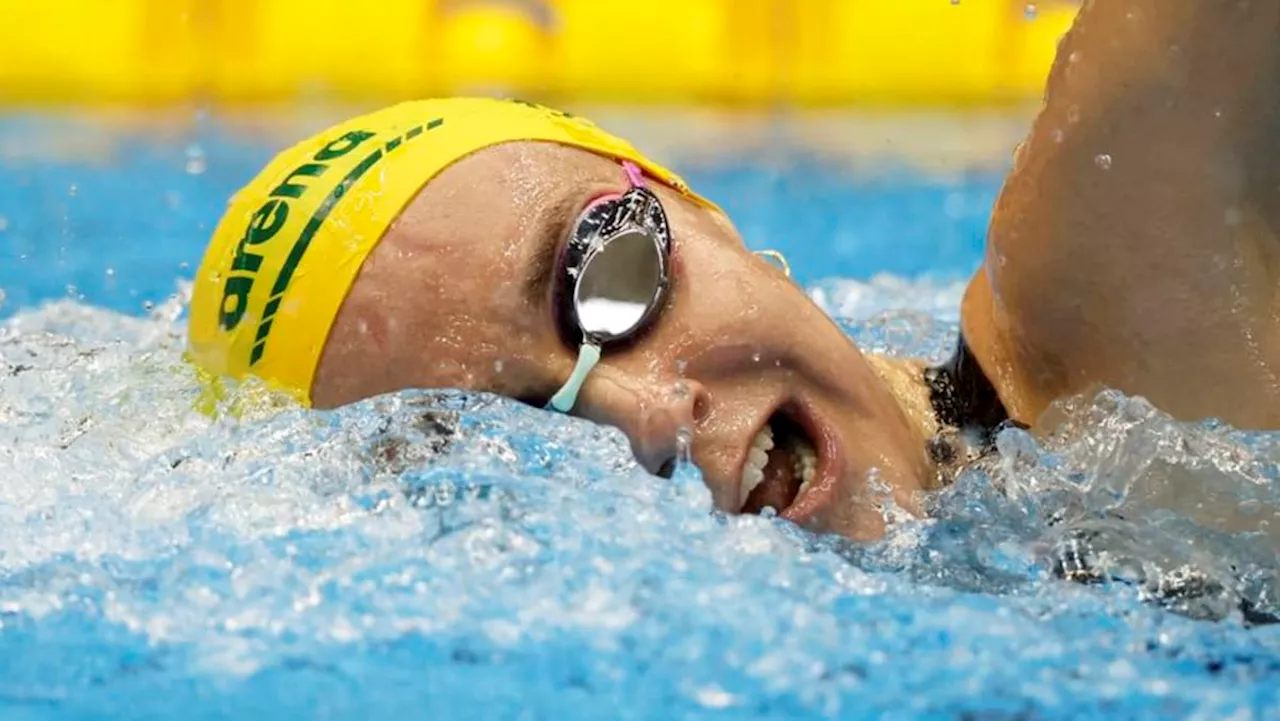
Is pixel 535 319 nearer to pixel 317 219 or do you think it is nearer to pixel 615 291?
pixel 615 291

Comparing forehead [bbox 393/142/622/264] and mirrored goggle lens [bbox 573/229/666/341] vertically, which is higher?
forehead [bbox 393/142/622/264]

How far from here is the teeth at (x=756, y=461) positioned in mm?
1439

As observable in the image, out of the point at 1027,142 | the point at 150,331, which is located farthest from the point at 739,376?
the point at 150,331

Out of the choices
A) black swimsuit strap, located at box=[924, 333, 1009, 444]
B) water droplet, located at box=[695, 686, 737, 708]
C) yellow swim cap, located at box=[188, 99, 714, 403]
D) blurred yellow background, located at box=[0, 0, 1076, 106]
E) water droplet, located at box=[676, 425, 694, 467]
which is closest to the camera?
water droplet, located at box=[695, 686, 737, 708]

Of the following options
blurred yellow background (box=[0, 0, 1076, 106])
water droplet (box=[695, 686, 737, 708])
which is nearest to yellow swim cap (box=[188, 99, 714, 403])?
water droplet (box=[695, 686, 737, 708])

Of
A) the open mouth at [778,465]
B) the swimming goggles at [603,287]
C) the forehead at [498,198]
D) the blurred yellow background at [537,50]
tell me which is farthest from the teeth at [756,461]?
the blurred yellow background at [537,50]

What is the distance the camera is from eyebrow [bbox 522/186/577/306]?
4.75ft

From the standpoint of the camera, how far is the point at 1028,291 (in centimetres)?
154

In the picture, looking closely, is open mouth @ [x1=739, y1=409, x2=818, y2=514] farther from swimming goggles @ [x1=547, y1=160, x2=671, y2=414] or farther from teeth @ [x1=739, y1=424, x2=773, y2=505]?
swimming goggles @ [x1=547, y1=160, x2=671, y2=414]

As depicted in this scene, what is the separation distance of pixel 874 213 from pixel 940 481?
2232 millimetres

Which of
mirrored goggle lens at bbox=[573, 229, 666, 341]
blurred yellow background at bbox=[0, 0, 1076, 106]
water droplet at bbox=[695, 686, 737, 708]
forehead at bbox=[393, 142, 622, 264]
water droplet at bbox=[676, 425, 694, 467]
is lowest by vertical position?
water droplet at bbox=[695, 686, 737, 708]

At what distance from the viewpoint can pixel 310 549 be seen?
138cm

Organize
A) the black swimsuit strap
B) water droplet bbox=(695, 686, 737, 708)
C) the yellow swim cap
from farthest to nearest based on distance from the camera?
1. the black swimsuit strap
2. the yellow swim cap
3. water droplet bbox=(695, 686, 737, 708)

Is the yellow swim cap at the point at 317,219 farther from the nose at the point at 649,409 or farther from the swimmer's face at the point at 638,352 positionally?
the nose at the point at 649,409
